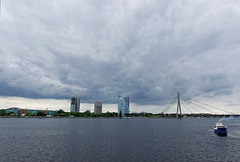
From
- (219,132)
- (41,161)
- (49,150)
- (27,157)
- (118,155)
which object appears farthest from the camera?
(219,132)

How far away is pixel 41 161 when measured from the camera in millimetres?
38219

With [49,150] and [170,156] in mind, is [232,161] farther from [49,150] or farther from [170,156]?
[49,150]

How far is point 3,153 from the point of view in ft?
147

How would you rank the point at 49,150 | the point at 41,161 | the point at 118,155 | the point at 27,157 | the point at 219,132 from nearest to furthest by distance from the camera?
1. the point at 41,161
2. the point at 27,157
3. the point at 118,155
4. the point at 49,150
5. the point at 219,132

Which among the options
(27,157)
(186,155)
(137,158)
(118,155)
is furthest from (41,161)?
(186,155)

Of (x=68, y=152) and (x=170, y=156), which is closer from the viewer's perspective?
(x=170, y=156)

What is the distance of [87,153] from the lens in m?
45.9

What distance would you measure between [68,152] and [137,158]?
1904cm

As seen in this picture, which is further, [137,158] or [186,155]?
[186,155]

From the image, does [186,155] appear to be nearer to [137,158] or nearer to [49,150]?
[137,158]

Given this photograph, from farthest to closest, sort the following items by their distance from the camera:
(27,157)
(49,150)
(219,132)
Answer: (219,132), (49,150), (27,157)

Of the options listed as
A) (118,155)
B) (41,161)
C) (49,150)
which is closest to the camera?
(41,161)

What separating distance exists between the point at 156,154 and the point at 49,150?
29767 millimetres

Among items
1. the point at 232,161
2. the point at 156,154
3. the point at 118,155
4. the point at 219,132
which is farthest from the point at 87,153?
the point at 219,132
